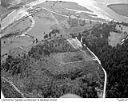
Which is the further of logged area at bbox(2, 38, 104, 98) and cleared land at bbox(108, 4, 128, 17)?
cleared land at bbox(108, 4, 128, 17)

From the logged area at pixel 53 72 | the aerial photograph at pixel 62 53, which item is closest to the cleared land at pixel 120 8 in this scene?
the aerial photograph at pixel 62 53

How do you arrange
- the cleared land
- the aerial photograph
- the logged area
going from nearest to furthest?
the logged area, the aerial photograph, the cleared land

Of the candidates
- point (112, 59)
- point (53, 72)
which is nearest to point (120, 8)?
point (112, 59)

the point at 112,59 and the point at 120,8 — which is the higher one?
the point at 120,8

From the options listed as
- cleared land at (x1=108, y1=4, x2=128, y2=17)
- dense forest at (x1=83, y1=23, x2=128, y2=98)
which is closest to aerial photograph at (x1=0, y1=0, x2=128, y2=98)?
dense forest at (x1=83, y1=23, x2=128, y2=98)

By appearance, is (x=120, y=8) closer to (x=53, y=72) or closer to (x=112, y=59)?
(x=112, y=59)

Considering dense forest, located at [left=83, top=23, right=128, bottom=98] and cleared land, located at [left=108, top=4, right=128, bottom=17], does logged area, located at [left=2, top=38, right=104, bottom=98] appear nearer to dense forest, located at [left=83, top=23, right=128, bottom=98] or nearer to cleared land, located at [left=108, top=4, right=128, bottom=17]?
dense forest, located at [left=83, top=23, right=128, bottom=98]

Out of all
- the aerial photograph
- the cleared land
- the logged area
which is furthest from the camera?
the cleared land

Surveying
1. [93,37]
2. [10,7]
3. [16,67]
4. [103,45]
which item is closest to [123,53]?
[103,45]

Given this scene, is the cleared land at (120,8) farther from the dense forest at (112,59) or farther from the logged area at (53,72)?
the logged area at (53,72)

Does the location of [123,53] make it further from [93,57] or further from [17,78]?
[17,78]
